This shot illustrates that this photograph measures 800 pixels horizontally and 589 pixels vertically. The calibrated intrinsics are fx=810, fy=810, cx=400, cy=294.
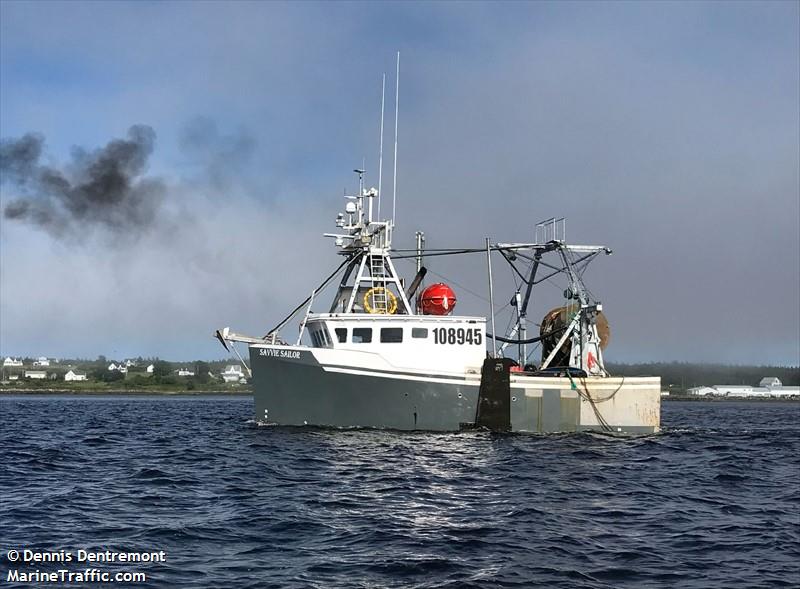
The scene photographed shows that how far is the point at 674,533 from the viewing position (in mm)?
16203

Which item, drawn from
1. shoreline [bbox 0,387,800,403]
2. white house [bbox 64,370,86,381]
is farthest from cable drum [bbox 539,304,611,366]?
white house [bbox 64,370,86,381]

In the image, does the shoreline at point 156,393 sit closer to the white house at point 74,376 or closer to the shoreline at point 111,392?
the shoreline at point 111,392

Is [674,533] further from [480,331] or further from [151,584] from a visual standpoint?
[480,331]

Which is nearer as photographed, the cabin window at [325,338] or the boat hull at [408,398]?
the boat hull at [408,398]

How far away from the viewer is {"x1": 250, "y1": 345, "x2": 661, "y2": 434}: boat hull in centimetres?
3416

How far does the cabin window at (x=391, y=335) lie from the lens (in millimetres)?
35469

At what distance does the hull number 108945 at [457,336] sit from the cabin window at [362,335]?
2862 mm

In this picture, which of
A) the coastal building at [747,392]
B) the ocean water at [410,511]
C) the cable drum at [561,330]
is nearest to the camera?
the ocean water at [410,511]

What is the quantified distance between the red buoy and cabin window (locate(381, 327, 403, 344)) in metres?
2.99

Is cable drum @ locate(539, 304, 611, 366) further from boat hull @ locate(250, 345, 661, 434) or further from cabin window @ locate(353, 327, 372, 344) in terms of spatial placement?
cabin window @ locate(353, 327, 372, 344)

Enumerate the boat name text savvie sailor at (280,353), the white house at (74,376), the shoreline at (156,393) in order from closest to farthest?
the boat name text savvie sailor at (280,353) < the shoreline at (156,393) < the white house at (74,376)

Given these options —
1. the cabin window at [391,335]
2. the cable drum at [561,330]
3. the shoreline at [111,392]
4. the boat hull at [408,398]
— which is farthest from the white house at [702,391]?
the cabin window at [391,335]

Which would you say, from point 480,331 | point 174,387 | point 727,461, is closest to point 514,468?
point 727,461

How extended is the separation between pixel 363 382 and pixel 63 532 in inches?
757
